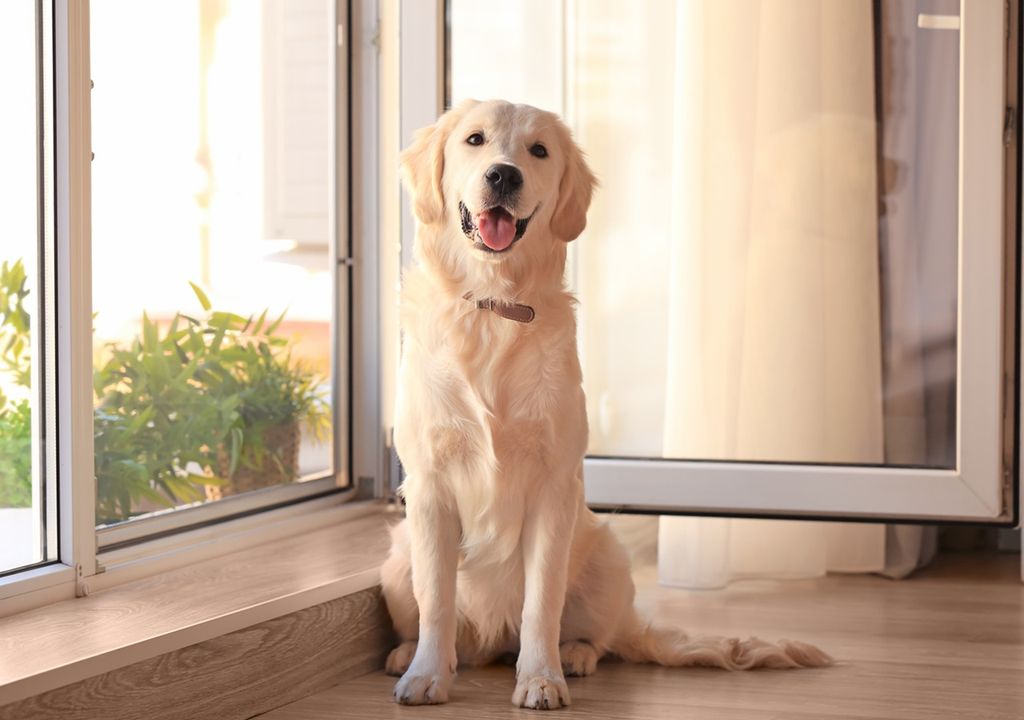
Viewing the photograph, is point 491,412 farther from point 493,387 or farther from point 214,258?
point 214,258

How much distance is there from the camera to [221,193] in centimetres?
271

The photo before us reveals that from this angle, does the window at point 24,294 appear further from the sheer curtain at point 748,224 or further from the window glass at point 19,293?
the sheer curtain at point 748,224

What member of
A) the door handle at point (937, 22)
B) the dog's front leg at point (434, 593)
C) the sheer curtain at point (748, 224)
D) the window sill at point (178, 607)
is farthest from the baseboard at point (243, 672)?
the door handle at point (937, 22)

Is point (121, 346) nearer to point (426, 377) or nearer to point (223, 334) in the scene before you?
point (223, 334)

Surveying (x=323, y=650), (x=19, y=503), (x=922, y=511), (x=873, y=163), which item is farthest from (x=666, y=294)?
(x=19, y=503)

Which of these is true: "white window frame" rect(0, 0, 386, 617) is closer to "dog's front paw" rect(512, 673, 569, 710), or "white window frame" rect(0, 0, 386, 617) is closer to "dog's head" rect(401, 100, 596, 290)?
"dog's head" rect(401, 100, 596, 290)

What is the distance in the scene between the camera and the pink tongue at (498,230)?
1.93 metres

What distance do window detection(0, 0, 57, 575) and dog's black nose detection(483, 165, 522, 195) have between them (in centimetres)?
85

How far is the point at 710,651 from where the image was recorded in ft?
7.29

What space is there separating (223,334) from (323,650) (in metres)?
0.89

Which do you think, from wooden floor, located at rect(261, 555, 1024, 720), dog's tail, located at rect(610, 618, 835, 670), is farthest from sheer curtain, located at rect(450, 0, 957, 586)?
dog's tail, located at rect(610, 618, 835, 670)

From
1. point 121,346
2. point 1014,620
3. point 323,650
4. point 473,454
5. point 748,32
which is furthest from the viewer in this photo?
point 748,32

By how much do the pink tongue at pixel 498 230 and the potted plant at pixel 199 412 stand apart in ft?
2.92

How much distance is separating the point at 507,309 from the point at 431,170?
28cm
